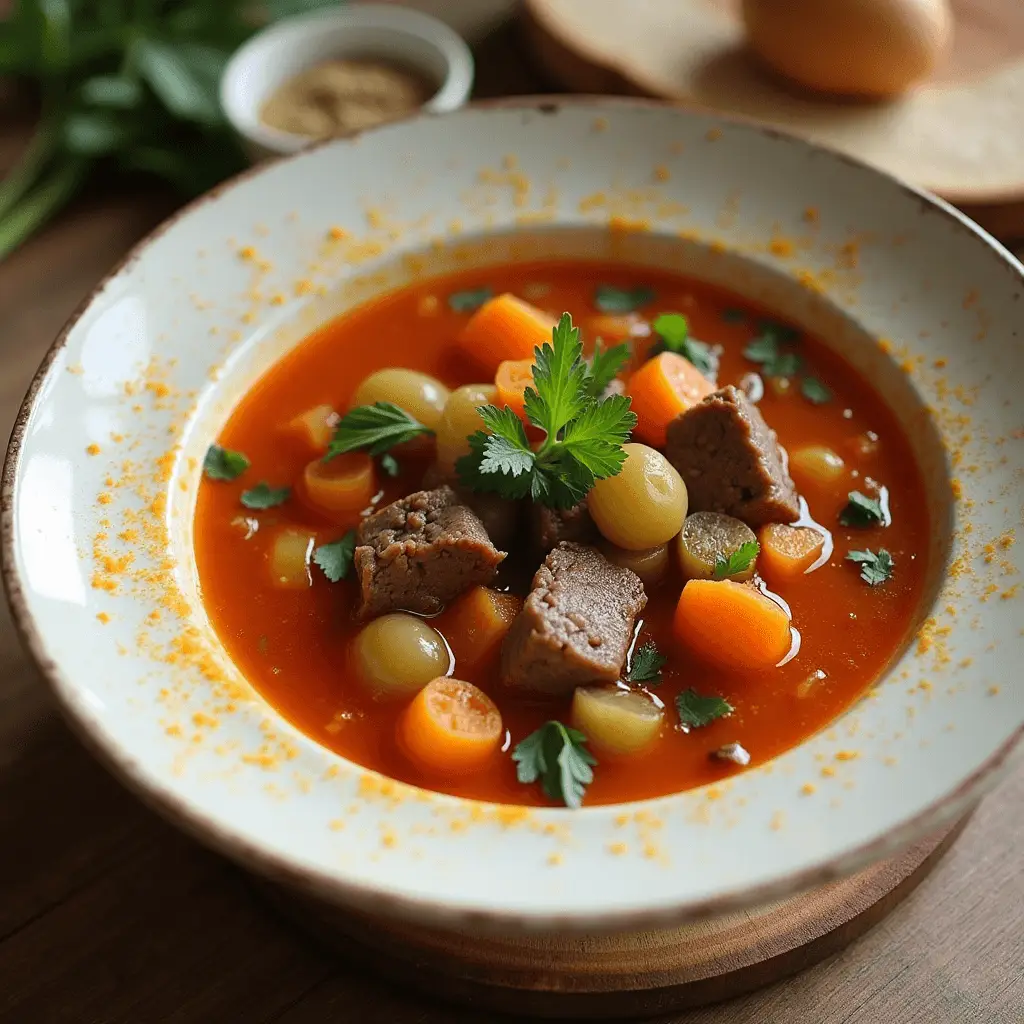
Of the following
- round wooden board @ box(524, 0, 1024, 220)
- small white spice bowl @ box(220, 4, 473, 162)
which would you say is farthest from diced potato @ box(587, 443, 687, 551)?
small white spice bowl @ box(220, 4, 473, 162)

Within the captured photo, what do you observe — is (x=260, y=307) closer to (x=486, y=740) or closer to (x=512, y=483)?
(x=512, y=483)

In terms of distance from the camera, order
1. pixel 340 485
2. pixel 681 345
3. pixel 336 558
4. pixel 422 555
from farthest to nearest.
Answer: pixel 681 345, pixel 340 485, pixel 336 558, pixel 422 555


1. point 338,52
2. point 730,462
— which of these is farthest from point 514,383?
point 338,52

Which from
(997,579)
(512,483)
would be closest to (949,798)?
(997,579)

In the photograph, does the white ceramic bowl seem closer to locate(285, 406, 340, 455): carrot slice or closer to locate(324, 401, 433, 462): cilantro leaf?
locate(285, 406, 340, 455): carrot slice

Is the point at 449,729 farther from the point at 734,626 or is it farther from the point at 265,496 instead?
the point at 265,496
